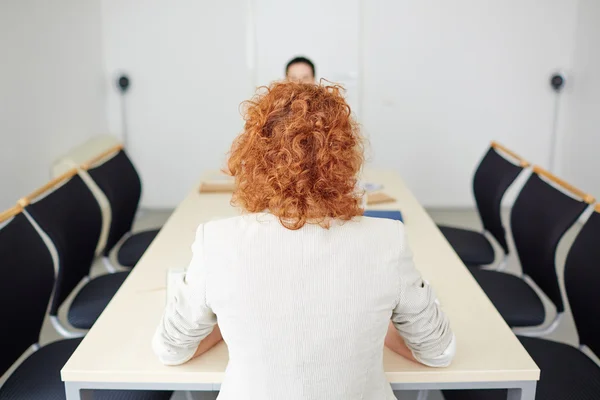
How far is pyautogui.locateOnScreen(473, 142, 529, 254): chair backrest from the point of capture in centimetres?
311

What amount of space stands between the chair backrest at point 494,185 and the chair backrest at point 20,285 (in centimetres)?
193

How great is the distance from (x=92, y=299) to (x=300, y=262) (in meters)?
1.57

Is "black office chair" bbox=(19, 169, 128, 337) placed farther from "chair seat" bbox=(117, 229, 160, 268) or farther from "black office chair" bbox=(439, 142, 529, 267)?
"black office chair" bbox=(439, 142, 529, 267)

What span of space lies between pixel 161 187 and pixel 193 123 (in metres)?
0.58

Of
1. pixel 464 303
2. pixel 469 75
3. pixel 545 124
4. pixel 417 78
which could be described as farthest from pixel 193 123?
pixel 464 303

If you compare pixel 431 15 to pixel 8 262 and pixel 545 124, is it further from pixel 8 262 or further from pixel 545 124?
pixel 8 262

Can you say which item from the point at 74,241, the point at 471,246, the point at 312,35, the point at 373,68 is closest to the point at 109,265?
the point at 74,241

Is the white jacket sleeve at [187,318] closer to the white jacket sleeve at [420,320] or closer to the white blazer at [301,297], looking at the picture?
the white blazer at [301,297]

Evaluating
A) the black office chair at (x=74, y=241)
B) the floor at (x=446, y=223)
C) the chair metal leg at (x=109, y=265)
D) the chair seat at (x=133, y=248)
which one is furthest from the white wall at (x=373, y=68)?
the black office chair at (x=74, y=241)

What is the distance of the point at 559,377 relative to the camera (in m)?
2.11

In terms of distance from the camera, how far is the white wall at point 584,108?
4.84 meters

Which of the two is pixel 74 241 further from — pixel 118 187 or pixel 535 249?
pixel 535 249

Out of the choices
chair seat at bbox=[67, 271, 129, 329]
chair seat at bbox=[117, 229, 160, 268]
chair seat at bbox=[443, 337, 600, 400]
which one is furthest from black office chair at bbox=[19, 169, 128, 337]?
chair seat at bbox=[443, 337, 600, 400]

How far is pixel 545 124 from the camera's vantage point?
531 centimetres
